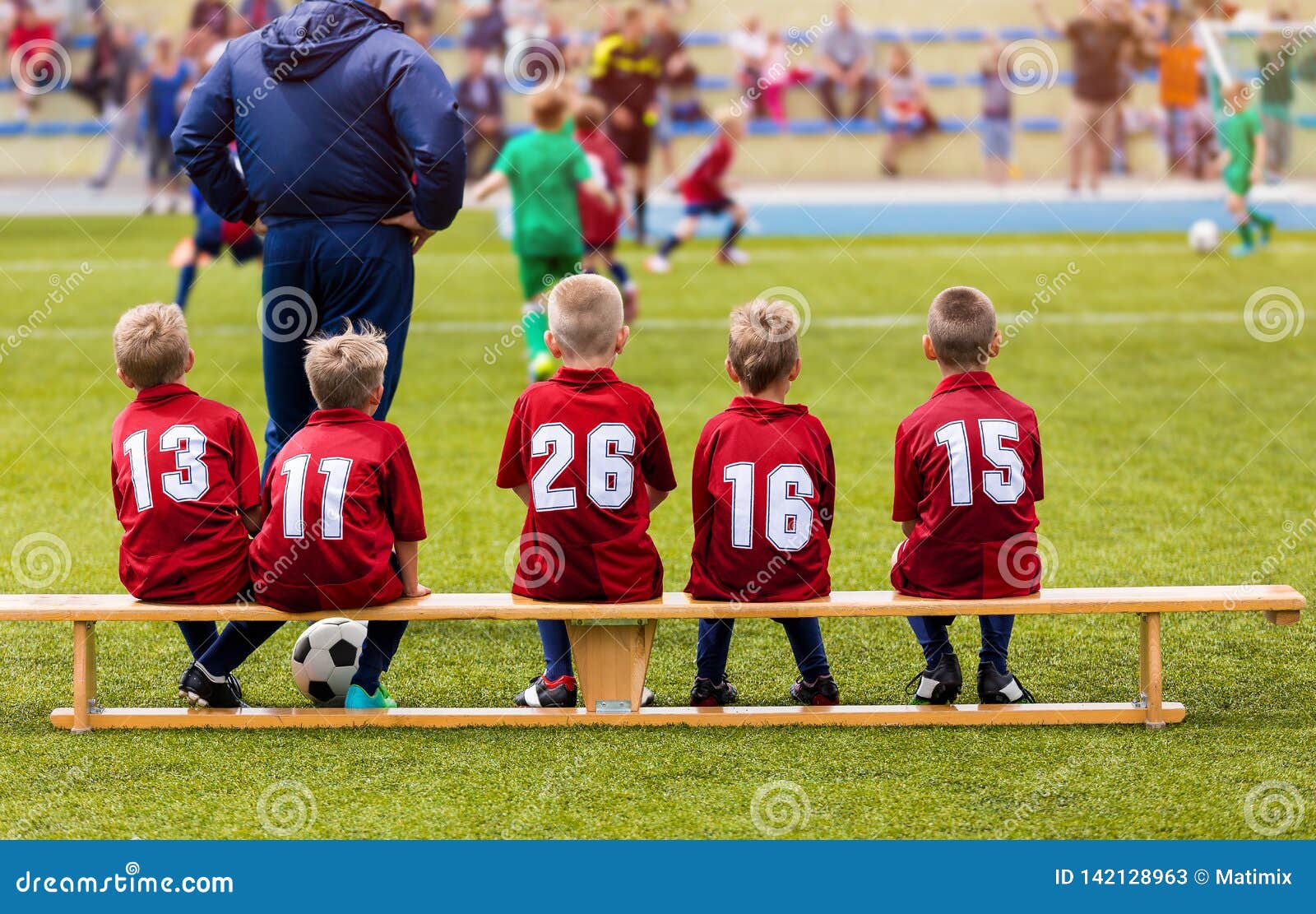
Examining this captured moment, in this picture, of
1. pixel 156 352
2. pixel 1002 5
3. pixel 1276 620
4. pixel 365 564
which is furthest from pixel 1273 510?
pixel 1002 5

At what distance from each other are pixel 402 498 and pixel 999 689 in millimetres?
1672

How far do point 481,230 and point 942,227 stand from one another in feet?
17.8

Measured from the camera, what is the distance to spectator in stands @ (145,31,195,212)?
70.6 ft

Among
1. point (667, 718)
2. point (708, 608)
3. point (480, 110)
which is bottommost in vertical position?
point (667, 718)

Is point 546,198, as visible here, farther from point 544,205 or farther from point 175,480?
point 175,480

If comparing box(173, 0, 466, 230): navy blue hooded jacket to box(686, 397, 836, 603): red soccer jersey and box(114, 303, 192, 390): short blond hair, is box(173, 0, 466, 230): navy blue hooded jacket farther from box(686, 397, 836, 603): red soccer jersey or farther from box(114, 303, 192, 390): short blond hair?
box(686, 397, 836, 603): red soccer jersey

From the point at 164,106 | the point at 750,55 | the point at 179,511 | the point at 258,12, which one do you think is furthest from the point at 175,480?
the point at 750,55

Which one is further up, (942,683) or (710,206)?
(710,206)

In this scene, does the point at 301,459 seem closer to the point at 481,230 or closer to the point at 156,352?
the point at 156,352

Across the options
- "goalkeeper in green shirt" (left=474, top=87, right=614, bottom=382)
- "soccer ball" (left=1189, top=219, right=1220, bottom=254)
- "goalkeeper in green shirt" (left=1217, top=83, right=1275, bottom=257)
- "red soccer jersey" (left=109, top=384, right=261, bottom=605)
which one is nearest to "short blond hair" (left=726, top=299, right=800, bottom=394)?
"red soccer jersey" (left=109, top=384, right=261, bottom=605)

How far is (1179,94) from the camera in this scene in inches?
940

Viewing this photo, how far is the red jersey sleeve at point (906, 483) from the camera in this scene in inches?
167

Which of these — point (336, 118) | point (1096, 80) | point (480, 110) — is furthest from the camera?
point (1096, 80)

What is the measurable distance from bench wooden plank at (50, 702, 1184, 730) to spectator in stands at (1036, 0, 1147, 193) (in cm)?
1794
